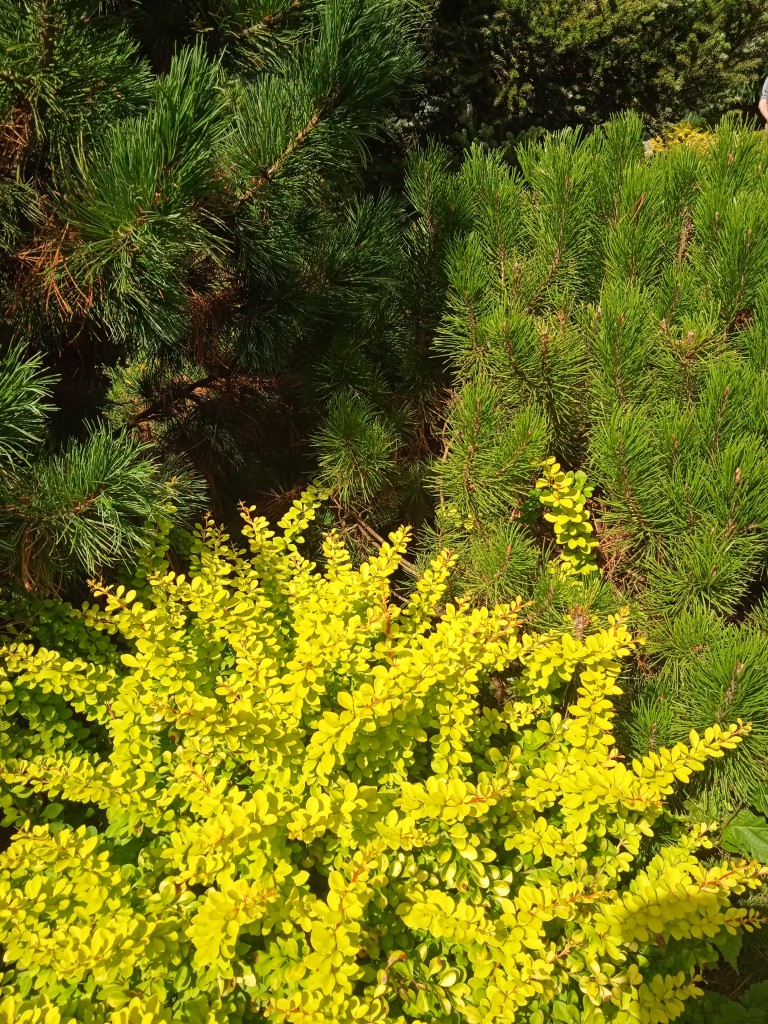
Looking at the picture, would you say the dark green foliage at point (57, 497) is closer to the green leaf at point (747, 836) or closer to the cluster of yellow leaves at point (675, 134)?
the green leaf at point (747, 836)

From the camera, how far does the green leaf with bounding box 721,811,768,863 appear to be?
137 cm

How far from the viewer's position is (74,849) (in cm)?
112

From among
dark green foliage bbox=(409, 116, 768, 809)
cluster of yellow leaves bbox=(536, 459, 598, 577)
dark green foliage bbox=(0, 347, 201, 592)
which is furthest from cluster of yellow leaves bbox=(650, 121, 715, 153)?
dark green foliage bbox=(0, 347, 201, 592)

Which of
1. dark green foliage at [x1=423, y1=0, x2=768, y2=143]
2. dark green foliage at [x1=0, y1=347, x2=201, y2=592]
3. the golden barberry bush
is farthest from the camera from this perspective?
dark green foliage at [x1=423, y1=0, x2=768, y2=143]

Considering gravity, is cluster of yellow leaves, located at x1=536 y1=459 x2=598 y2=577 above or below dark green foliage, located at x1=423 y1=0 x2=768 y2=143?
below

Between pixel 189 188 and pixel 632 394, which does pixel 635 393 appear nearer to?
pixel 632 394

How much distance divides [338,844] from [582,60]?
13.9ft

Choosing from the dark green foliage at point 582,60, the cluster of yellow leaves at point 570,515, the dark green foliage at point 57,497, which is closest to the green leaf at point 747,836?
the cluster of yellow leaves at point 570,515

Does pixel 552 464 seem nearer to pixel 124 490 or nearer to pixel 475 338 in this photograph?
pixel 475 338

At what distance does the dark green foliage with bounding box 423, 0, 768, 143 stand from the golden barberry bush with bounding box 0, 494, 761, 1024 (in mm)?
3177

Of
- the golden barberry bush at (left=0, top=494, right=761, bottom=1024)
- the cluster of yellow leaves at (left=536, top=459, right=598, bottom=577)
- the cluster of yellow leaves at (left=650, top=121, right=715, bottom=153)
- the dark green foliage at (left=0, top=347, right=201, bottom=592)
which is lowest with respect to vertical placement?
the golden barberry bush at (left=0, top=494, right=761, bottom=1024)

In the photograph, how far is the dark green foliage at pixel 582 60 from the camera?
340 centimetres

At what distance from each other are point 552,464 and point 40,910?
1.45m

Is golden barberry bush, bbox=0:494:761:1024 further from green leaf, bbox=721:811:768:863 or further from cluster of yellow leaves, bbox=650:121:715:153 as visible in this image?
cluster of yellow leaves, bbox=650:121:715:153
